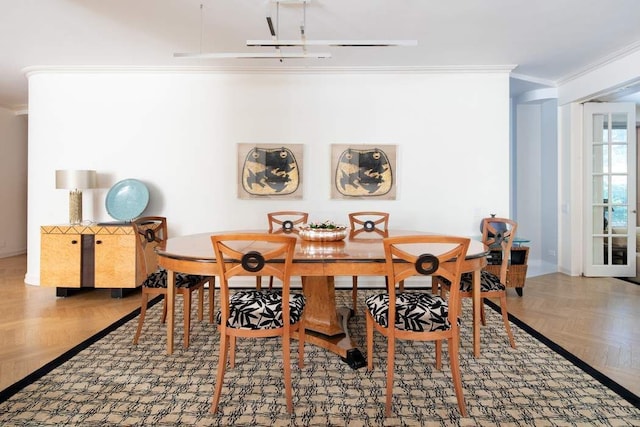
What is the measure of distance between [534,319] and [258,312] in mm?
2542

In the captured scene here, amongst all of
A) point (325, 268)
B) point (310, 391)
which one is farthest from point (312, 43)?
point (310, 391)

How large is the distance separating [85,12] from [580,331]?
4804 mm

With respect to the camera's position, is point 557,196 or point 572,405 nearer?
point 572,405

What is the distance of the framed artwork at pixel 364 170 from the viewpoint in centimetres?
415

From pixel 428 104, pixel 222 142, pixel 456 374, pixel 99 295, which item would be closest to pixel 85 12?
pixel 222 142

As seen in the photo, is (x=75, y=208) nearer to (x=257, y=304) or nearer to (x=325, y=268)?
(x=257, y=304)

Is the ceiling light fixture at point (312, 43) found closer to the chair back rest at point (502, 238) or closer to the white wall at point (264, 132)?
the chair back rest at point (502, 238)

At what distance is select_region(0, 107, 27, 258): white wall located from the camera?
19.7 ft

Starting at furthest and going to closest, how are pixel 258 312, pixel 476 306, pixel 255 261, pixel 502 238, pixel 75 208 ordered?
pixel 75 208, pixel 502 238, pixel 476 306, pixel 258 312, pixel 255 261

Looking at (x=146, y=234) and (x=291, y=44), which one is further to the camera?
(x=146, y=234)

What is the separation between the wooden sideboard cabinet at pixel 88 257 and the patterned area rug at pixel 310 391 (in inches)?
51.6

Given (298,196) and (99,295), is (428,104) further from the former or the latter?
(99,295)

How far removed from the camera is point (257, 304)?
188 centimetres

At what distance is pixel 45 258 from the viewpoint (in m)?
3.63
